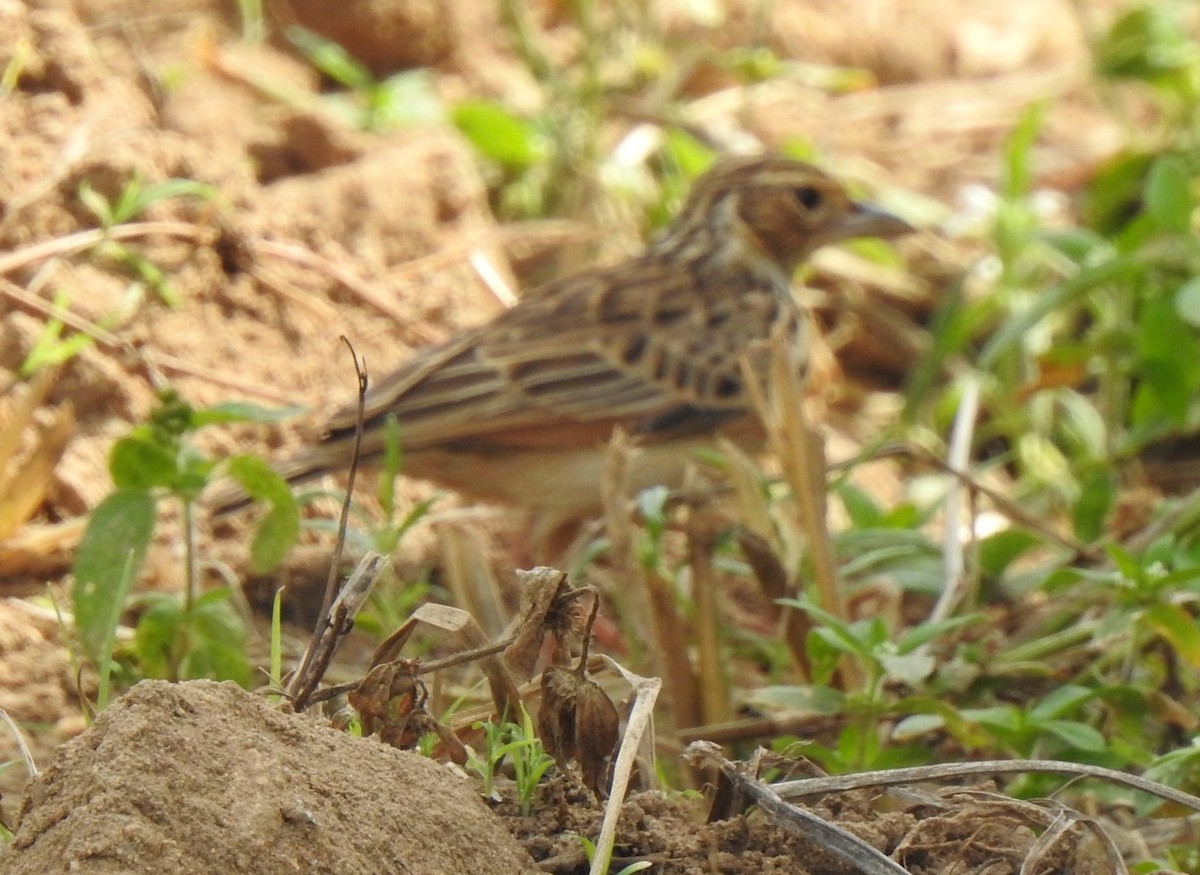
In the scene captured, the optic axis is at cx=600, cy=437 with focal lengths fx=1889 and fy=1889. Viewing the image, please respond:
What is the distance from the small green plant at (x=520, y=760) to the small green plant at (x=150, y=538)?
3.64ft

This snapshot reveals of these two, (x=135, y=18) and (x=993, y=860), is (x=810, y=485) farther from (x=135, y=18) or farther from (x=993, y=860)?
(x=135, y=18)

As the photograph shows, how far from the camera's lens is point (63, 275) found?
15.6 feet

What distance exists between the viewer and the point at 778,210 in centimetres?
630

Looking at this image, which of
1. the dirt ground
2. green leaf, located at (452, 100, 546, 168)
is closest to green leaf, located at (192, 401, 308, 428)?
the dirt ground

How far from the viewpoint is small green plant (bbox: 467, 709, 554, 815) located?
8.08 feet

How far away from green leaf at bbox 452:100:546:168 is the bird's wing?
→ 1023mm

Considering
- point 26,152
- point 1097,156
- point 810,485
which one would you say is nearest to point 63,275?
point 26,152

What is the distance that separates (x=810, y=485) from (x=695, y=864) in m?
1.75

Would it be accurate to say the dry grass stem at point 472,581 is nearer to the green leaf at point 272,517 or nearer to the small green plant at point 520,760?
the green leaf at point 272,517

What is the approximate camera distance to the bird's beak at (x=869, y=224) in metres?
6.19

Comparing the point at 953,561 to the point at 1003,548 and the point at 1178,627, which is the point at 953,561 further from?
the point at 1178,627

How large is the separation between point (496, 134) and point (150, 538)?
11.9 ft

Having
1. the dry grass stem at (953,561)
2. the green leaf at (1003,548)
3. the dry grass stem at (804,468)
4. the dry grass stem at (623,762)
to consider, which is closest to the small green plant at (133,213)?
the dry grass stem at (804,468)

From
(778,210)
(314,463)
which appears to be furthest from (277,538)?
(778,210)
